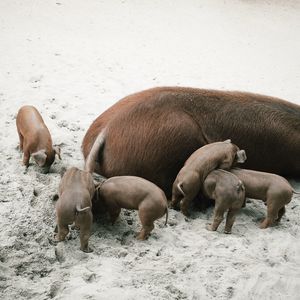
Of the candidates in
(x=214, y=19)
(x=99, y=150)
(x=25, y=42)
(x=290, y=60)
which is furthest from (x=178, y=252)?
(x=214, y=19)

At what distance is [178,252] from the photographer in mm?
3061

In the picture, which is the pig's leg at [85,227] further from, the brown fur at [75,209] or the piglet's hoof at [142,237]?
the piglet's hoof at [142,237]

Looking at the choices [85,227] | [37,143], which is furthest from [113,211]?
[37,143]

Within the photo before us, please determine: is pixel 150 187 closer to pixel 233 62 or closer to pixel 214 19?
pixel 233 62

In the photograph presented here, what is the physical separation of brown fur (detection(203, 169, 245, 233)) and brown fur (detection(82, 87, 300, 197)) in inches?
16.9

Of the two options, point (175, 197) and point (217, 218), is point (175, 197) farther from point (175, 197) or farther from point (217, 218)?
point (217, 218)

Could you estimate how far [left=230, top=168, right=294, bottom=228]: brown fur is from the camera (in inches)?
131

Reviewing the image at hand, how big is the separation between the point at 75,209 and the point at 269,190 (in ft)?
4.32

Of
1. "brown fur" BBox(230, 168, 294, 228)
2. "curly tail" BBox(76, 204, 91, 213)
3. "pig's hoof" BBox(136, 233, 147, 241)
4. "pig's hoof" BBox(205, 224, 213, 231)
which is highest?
"brown fur" BBox(230, 168, 294, 228)

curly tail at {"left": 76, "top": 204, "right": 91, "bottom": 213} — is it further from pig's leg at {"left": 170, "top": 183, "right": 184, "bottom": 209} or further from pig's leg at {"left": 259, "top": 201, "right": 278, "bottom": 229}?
pig's leg at {"left": 259, "top": 201, "right": 278, "bottom": 229}

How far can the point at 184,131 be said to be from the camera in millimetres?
3691

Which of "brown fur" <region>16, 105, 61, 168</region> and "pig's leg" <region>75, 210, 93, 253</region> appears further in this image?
"brown fur" <region>16, 105, 61, 168</region>

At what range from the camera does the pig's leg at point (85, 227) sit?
2.92 meters

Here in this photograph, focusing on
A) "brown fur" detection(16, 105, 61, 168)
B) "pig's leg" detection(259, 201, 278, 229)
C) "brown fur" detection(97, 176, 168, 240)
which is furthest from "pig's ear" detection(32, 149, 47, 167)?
"pig's leg" detection(259, 201, 278, 229)
